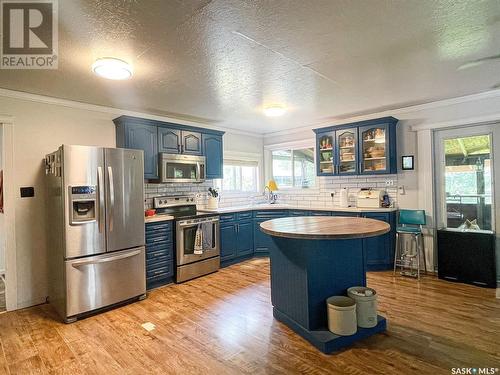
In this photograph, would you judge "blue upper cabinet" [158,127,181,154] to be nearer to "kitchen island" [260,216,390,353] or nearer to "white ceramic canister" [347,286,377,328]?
"kitchen island" [260,216,390,353]

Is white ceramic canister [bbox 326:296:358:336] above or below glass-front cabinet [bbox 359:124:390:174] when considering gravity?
below

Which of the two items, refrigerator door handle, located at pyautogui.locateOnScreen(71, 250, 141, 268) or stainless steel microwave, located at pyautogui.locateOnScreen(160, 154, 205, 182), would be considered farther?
stainless steel microwave, located at pyautogui.locateOnScreen(160, 154, 205, 182)

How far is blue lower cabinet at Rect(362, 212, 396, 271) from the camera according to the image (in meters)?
4.19

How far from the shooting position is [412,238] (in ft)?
13.8

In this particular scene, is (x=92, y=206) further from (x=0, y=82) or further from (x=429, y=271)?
(x=429, y=271)

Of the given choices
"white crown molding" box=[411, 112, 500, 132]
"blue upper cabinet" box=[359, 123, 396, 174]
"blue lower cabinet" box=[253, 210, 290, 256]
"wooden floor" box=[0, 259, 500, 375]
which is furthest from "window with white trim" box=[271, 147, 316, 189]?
"wooden floor" box=[0, 259, 500, 375]

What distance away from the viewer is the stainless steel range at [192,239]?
3906mm

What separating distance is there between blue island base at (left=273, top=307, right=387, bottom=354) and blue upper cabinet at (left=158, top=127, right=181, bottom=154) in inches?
115

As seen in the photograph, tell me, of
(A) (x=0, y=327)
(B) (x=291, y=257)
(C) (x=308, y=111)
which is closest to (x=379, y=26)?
(B) (x=291, y=257)

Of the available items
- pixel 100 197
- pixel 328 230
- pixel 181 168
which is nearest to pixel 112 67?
pixel 100 197

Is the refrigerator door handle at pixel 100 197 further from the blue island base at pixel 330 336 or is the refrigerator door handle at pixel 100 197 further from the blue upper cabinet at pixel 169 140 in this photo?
the blue island base at pixel 330 336

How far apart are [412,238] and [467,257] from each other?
711 mm

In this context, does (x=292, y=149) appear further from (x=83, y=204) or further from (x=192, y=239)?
(x=83, y=204)

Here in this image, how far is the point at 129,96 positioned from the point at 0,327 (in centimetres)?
276
